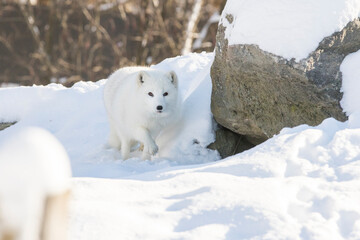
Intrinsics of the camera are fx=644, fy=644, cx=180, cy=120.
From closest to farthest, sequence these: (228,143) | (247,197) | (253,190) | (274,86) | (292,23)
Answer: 1. (247,197)
2. (253,190)
3. (292,23)
4. (274,86)
5. (228,143)

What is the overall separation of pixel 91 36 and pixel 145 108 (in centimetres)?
993

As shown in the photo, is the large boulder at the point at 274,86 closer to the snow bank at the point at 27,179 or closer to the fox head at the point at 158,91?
the fox head at the point at 158,91

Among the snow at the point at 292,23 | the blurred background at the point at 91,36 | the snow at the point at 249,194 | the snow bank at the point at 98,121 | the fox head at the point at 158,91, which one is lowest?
the blurred background at the point at 91,36

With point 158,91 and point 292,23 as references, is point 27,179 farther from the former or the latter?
point 158,91

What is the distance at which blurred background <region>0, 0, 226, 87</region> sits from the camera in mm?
15094

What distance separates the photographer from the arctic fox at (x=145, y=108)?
20.7 ft

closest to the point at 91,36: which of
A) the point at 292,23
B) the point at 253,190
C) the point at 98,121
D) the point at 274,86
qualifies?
the point at 98,121

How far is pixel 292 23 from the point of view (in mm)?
5609

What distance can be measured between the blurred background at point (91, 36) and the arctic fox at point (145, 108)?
8.40 m

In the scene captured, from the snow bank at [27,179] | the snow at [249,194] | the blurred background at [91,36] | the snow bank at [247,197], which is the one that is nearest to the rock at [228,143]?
the snow at [249,194]

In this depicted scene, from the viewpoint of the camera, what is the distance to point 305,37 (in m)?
5.54

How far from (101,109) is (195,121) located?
71.1 inches

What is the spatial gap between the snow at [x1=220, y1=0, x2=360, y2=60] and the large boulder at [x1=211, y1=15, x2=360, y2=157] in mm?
62

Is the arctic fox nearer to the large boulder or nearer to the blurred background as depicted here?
the large boulder
